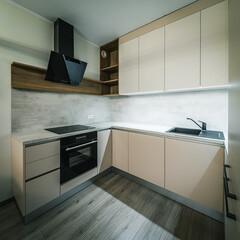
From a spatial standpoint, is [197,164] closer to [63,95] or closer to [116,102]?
[116,102]

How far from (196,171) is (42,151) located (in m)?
1.75

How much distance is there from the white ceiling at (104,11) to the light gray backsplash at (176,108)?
1.17 metres

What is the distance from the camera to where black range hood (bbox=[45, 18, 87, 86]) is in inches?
66.4

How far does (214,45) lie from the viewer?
1414 millimetres

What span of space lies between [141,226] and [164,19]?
8.64 feet

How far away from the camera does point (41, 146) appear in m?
1.35

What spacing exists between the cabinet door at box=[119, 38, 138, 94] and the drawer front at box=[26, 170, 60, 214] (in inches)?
66.2

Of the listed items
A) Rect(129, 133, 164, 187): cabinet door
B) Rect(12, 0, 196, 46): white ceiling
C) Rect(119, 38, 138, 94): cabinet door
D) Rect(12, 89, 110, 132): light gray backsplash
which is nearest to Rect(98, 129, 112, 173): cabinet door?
Rect(129, 133, 164, 187): cabinet door

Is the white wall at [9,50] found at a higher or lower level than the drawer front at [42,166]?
higher

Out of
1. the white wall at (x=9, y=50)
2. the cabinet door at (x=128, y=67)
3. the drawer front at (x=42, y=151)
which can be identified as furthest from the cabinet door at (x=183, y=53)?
the white wall at (x=9, y=50)

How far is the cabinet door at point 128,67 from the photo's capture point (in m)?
2.09

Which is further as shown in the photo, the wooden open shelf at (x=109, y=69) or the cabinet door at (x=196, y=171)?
→ the wooden open shelf at (x=109, y=69)

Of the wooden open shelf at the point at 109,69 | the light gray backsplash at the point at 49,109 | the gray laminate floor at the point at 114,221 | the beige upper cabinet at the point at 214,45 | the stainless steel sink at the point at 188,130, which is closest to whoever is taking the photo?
the gray laminate floor at the point at 114,221

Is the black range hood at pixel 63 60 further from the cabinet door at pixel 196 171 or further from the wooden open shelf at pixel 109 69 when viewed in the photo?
the cabinet door at pixel 196 171
